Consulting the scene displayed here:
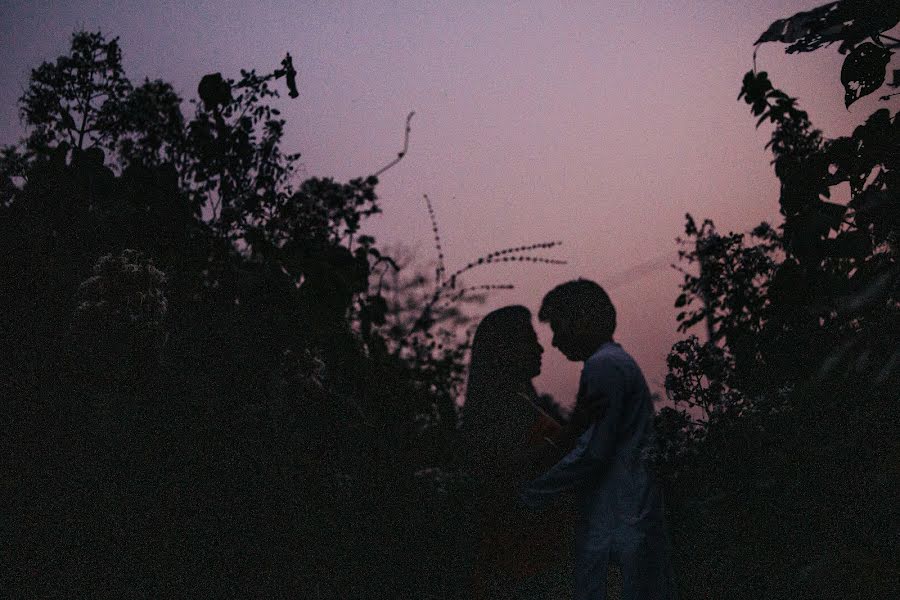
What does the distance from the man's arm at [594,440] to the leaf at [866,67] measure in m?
1.51

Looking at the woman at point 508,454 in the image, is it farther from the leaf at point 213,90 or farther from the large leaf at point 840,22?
the leaf at point 213,90

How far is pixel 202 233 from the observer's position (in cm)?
606

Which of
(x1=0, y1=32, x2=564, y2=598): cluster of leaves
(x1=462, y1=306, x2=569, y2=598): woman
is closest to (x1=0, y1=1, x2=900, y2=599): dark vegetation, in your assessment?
(x1=0, y1=32, x2=564, y2=598): cluster of leaves

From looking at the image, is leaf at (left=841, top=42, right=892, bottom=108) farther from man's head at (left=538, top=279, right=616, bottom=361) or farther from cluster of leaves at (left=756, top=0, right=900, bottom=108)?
man's head at (left=538, top=279, right=616, bottom=361)

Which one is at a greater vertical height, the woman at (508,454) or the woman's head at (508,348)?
the woman's head at (508,348)

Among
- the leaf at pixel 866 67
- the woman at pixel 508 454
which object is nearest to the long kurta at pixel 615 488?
the woman at pixel 508 454

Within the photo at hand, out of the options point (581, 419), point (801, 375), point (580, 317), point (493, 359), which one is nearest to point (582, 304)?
point (580, 317)

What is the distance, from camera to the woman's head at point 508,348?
444cm

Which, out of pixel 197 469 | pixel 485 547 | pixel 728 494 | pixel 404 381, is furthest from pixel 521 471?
pixel 404 381

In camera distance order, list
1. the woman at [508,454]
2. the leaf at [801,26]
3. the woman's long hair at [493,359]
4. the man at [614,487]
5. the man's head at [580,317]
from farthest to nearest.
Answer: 1. the woman's long hair at [493,359]
2. the woman at [508,454]
3. the man's head at [580,317]
4. the man at [614,487]
5. the leaf at [801,26]

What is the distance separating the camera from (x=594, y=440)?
11.8 feet

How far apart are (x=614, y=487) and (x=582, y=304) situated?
863 mm

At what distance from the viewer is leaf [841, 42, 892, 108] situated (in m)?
2.79

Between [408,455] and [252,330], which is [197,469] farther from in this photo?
[408,455]
